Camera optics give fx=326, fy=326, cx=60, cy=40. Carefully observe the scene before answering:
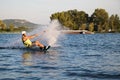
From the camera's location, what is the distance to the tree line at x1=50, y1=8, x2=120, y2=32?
184125 mm

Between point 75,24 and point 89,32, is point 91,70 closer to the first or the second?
point 89,32

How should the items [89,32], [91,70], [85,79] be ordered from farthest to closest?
[89,32] → [91,70] → [85,79]

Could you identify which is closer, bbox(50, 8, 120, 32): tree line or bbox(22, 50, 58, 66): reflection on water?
bbox(22, 50, 58, 66): reflection on water

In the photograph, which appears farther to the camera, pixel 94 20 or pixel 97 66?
pixel 94 20

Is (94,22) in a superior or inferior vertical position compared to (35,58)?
superior

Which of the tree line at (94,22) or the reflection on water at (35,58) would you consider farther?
the tree line at (94,22)

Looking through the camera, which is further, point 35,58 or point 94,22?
point 94,22

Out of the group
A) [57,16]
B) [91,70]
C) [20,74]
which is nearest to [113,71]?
[91,70]

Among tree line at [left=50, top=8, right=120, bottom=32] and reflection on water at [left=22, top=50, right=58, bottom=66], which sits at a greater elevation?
tree line at [left=50, top=8, right=120, bottom=32]

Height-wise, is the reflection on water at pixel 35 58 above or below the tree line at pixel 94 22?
below

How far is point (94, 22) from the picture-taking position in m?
192

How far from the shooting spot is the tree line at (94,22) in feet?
604

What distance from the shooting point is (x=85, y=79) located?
1756 cm

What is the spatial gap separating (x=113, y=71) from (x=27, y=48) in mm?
18126
